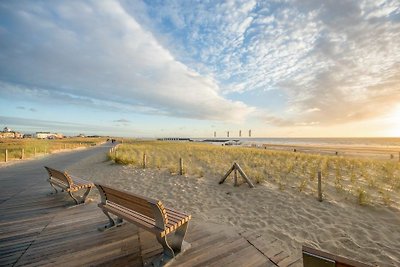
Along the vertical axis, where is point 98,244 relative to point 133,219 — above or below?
below

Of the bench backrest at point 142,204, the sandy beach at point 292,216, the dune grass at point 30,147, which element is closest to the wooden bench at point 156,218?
the bench backrest at point 142,204

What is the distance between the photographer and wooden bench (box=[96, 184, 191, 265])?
3316 millimetres

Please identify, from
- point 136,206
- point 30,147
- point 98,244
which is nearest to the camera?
point 136,206

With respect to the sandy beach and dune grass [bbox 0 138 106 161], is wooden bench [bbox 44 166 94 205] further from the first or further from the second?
dune grass [bbox 0 138 106 161]

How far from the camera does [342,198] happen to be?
760 centimetres

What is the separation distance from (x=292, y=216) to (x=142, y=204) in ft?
14.4

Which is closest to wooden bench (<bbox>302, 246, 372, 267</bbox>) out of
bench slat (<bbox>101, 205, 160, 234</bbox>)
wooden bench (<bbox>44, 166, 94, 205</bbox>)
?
bench slat (<bbox>101, 205, 160, 234</bbox>)

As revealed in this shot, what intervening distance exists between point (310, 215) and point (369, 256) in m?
1.97

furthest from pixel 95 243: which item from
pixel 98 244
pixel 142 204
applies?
pixel 142 204

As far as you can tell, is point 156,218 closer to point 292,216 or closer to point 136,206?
point 136,206

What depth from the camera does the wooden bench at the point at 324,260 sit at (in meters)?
1.48

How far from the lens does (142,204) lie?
139 inches

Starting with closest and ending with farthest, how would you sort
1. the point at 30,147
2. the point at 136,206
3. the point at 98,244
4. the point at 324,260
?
the point at 324,260 → the point at 136,206 → the point at 98,244 → the point at 30,147

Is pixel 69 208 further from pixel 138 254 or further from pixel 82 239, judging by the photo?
pixel 138 254
